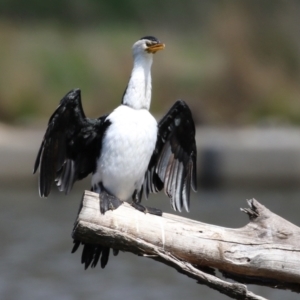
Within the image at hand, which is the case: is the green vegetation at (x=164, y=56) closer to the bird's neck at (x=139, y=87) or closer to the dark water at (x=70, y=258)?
the dark water at (x=70, y=258)

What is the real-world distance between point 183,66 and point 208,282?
10.7m

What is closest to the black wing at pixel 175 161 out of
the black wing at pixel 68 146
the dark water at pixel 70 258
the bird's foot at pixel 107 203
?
the black wing at pixel 68 146

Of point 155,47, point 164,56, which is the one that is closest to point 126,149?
point 155,47

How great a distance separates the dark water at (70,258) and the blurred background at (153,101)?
0.05 feet

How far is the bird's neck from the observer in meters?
4.25

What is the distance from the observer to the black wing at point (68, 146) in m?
4.03

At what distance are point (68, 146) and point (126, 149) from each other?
→ 0.98 ft

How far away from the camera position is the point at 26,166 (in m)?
10.4

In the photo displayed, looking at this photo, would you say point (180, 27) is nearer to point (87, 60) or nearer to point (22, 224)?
point (87, 60)

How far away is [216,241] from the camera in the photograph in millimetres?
3545

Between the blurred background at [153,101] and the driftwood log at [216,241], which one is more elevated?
the blurred background at [153,101]

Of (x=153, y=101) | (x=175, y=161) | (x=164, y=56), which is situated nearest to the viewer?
(x=175, y=161)

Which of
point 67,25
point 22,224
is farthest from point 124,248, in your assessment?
point 67,25

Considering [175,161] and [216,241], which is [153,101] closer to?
[175,161]
